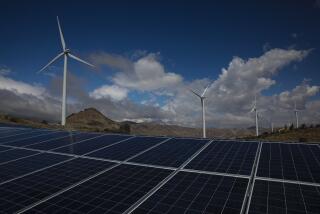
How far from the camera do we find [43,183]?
541 inches

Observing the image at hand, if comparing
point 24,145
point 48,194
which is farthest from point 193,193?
point 24,145

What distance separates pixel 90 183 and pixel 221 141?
1313cm

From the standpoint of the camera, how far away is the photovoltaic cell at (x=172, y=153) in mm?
16666

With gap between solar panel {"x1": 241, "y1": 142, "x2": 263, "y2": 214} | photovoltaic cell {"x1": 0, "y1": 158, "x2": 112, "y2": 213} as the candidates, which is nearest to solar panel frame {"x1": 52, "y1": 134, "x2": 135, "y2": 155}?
photovoltaic cell {"x1": 0, "y1": 158, "x2": 112, "y2": 213}

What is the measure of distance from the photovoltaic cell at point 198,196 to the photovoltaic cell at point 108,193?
83 cm

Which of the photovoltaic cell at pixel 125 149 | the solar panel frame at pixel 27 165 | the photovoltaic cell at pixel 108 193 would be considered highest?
the photovoltaic cell at pixel 125 149

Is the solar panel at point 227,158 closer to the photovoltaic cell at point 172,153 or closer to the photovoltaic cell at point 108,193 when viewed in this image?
the photovoltaic cell at point 172,153

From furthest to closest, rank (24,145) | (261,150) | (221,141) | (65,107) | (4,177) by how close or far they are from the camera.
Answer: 1. (65,107)
2. (24,145)
3. (221,141)
4. (261,150)
5. (4,177)

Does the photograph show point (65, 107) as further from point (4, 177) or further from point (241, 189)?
point (241, 189)

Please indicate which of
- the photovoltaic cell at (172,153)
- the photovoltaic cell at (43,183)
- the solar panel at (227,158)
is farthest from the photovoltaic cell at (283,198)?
the photovoltaic cell at (43,183)

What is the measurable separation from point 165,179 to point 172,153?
542 centimetres

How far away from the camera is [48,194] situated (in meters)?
12.2

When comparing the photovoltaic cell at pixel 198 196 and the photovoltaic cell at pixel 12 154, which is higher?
the photovoltaic cell at pixel 12 154

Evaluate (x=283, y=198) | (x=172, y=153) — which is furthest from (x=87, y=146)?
(x=283, y=198)
